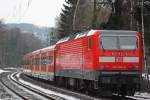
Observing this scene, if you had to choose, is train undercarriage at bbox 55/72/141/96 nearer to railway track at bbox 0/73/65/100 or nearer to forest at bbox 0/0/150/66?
railway track at bbox 0/73/65/100

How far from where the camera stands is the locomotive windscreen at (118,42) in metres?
21.8

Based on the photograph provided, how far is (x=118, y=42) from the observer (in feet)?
72.3

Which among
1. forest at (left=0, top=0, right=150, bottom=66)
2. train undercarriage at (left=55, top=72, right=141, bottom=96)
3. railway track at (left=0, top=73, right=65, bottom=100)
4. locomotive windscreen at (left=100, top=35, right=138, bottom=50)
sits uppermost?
forest at (left=0, top=0, right=150, bottom=66)

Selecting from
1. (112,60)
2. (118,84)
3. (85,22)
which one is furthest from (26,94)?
(85,22)

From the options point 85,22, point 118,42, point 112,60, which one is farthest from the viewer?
point 85,22

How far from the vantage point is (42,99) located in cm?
2189

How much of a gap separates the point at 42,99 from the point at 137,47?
4826 millimetres

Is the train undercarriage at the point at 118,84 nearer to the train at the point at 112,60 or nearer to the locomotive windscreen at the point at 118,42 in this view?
the train at the point at 112,60

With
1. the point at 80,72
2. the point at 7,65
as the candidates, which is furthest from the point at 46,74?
the point at 7,65

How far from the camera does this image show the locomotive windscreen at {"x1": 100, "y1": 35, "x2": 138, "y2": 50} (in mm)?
21828

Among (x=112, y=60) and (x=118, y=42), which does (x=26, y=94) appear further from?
(x=118, y=42)

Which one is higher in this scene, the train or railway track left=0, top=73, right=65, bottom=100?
the train

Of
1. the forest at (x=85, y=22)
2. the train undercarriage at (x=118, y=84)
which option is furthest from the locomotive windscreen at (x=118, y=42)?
the forest at (x=85, y=22)

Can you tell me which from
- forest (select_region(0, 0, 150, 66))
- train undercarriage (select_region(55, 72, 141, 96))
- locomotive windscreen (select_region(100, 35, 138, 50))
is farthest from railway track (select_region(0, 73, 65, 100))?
forest (select_region(0, 0, 150, 66))
